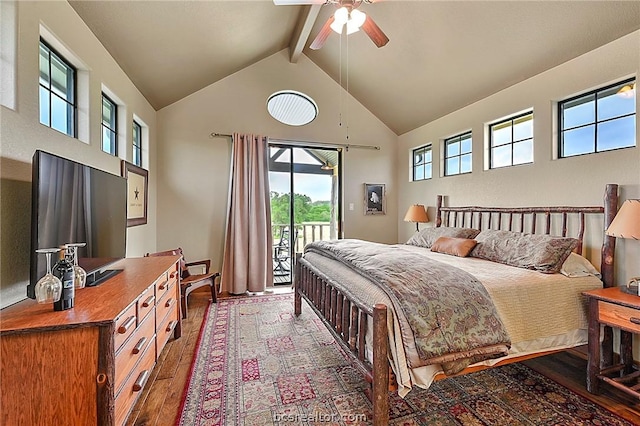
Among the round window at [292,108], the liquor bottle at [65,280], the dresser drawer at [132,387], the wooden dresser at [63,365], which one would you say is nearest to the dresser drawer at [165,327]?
the dresser drawer at [132,387]

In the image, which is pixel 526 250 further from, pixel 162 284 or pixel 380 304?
pixel 162 284

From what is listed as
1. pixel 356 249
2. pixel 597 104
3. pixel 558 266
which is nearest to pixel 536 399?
pixel 558 266

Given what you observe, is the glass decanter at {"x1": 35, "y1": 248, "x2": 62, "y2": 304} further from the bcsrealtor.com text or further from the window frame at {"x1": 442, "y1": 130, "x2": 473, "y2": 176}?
the window frame at {"x1": 442, "y1": 130, "x2": 473, "y2": 176}

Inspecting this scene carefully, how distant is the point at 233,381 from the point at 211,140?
11.1ft

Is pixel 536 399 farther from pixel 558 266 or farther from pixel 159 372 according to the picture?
pixel 159 372

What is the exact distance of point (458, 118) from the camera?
13.3 feet

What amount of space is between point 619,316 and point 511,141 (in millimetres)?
2152

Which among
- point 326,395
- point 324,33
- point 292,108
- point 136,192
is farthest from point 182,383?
point 292,108

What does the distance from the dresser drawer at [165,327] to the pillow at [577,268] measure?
304 cm

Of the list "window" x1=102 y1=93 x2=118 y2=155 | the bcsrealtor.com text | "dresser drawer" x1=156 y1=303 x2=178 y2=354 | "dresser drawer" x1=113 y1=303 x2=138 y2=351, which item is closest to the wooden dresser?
"dresser drawer" x1=113 y1=303 x2=138 y2=351

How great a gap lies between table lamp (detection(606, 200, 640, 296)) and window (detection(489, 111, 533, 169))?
1.21 m

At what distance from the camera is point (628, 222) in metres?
1.96

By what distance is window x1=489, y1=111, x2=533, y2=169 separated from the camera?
3.17m

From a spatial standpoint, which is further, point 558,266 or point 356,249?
point 356,249
